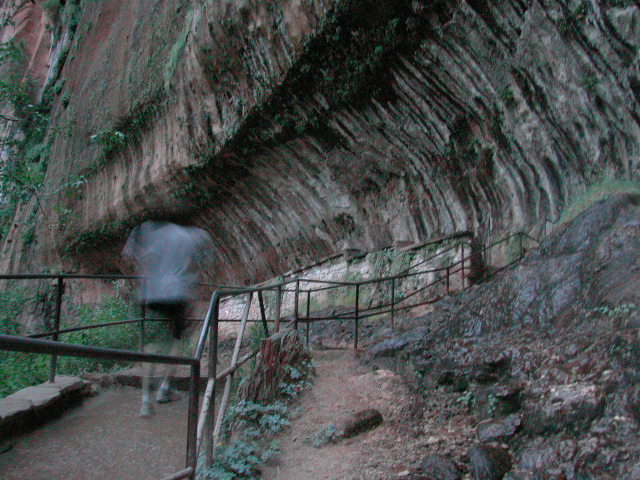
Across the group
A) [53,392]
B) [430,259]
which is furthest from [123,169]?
[53,392]

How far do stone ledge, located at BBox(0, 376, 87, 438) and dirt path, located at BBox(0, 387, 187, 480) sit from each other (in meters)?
0.08

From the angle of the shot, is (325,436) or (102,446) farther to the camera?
(325,436)

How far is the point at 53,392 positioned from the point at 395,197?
603 cm

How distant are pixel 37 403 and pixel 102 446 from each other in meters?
0.76

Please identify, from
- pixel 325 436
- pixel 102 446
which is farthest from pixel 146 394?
pixel 325 436

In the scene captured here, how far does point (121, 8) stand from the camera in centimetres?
1521

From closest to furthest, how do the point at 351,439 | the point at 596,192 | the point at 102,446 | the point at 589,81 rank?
the point at 102,446, the point at 351,439, the point at 589,81, the point at 596,192

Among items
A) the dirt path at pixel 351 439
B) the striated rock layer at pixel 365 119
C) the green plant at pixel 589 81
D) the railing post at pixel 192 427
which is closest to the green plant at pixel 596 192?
the striated rock layer at pixel 365 119

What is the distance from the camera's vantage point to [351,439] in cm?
329

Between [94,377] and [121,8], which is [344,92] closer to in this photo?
[94,377]

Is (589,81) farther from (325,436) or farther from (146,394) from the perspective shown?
(146,394)

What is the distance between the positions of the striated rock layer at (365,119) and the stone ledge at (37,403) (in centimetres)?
522

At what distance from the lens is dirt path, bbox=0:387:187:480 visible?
2541mm

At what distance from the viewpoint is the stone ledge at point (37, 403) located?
9.98 ft
